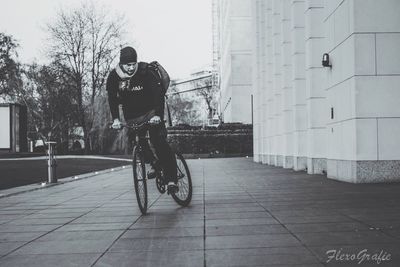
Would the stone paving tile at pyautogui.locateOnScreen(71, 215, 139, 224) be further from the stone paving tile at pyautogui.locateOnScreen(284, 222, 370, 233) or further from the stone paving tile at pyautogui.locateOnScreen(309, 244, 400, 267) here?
the stone paving tile at pyautogui.locateOnScreen(309, 244, 400, 267)

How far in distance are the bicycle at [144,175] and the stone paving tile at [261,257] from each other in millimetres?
2241

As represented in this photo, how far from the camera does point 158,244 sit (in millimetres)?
4336

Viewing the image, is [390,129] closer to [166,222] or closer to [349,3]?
[349,3]

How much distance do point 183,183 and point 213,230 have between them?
1921 mm

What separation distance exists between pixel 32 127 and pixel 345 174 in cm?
5600

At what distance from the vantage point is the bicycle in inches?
238

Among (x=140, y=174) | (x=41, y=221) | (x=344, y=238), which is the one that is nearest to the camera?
(x=344, y=238)

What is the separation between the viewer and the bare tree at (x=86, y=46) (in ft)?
142

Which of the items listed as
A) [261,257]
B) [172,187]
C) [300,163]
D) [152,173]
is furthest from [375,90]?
[261,257]

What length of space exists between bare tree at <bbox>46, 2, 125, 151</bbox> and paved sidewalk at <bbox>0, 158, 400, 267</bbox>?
36795 millimetres

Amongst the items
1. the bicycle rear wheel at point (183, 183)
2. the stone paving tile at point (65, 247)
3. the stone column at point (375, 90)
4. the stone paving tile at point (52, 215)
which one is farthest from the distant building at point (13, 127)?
the stone paving tile at point (65, 247)

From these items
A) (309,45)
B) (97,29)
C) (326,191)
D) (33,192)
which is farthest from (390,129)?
(97,29)

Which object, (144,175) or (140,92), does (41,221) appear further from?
(140,92)

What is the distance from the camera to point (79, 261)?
3799 mm
